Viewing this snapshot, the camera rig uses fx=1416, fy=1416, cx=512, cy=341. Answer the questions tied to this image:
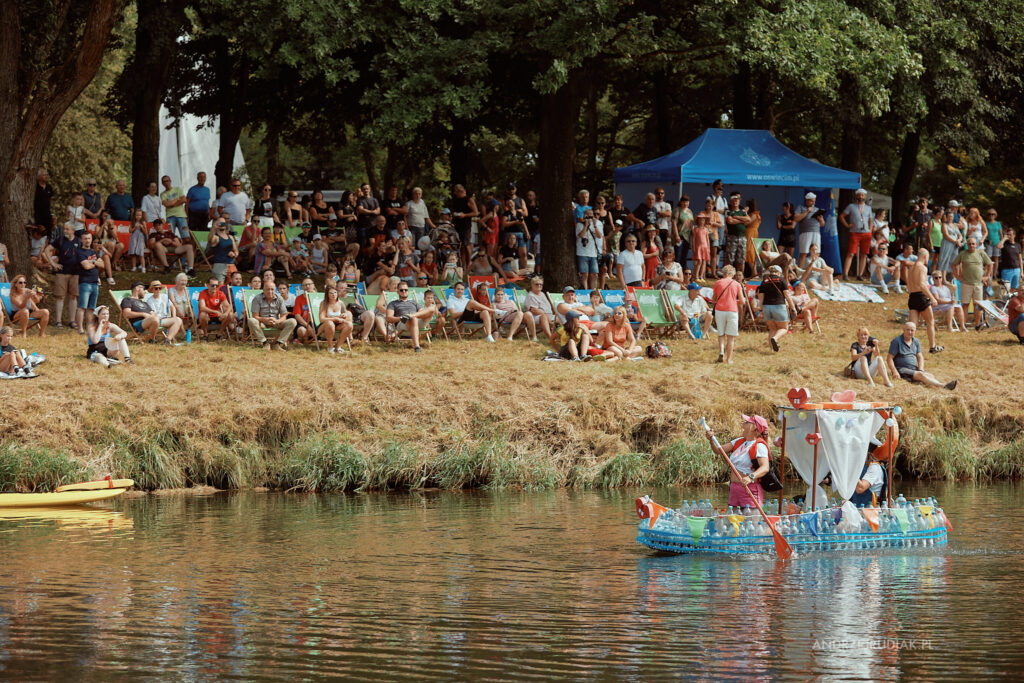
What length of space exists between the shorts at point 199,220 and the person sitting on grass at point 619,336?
9.45 meters

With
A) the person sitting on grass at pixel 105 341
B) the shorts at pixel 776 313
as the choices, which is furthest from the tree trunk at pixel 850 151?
the person sitting on grass at pixel 105 341

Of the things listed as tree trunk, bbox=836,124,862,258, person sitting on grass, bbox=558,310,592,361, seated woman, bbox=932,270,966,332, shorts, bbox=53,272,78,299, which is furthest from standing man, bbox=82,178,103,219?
tree trunk, bbox=836,124,862,258

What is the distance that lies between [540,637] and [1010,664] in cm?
323

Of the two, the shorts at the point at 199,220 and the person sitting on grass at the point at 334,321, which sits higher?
the shorts at the point at 199,220

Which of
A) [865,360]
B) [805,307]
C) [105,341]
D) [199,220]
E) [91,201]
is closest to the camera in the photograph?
[105,341]

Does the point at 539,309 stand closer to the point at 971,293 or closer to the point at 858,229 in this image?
the point at 971,293

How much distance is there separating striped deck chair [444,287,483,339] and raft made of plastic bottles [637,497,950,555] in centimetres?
1054

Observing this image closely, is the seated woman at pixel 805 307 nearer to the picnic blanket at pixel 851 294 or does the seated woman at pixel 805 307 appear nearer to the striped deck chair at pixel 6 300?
the picnic blanket at pixel 851 294

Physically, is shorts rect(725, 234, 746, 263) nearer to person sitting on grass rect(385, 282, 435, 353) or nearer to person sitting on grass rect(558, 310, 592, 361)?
person sitting on grass rect(558, 310, 592, 361)

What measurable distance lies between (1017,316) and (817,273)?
4.28 m

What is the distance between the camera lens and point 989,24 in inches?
1257

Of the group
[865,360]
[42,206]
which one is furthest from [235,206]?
[865,360]

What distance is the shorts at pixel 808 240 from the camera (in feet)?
94.1

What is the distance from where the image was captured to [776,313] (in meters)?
23.9
